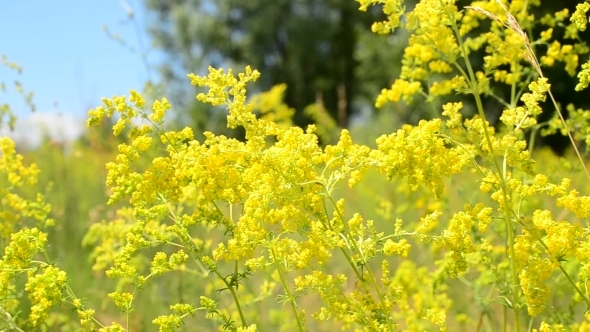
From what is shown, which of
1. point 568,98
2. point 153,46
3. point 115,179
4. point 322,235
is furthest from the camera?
point 568,98

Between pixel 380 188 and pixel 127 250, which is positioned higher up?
pixel 380 188

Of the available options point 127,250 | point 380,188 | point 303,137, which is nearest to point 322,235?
point 303,137

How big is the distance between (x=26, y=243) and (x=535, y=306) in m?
1.38

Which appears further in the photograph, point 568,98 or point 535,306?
point 568,98

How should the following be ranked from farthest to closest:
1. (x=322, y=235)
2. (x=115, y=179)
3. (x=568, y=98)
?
(x=568, y=98), (x=115, y=179), (x=322, y=235)

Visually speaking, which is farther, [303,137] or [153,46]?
[153,46]

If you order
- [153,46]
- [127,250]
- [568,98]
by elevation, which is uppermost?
[568,98]

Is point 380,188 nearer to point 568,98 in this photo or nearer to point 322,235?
point 322,235

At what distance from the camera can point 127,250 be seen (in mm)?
1839

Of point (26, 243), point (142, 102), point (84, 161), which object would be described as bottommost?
point (26, 243)

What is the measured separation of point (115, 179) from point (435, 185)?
2.90 ft

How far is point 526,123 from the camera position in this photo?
5.96 feet

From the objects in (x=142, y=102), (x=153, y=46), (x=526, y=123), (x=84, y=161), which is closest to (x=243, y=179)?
(x=142, y=102)

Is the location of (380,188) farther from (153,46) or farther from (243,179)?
(243,179)
